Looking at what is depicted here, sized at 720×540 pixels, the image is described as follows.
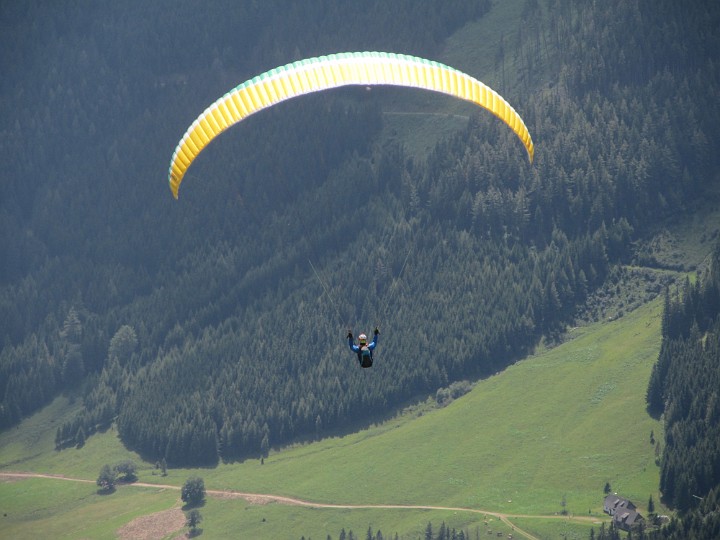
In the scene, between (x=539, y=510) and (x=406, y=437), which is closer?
(x=539, y=510)

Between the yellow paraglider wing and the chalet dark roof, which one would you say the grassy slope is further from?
the yellow paraglider wing

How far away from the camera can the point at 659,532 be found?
151m

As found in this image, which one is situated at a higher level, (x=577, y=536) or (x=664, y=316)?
(x=664, y=316)

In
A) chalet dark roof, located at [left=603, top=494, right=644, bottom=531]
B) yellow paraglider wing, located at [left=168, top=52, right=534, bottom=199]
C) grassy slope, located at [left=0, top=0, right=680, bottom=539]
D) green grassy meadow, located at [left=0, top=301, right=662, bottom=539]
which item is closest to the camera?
yellow paraglider wing, located at [left=168, top=52, right=534, bottom=199]

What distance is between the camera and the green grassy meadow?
171 m

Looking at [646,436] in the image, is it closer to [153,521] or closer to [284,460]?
[284,460]

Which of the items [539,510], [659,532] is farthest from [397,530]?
[659,532]

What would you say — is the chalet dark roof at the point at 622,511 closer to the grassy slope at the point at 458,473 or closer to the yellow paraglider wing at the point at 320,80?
the grassy slope at the point at 458,473

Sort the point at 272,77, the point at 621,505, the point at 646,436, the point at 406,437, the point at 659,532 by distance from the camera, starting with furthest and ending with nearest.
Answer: the point at 406,437 < the point at 646,436 < the point at 621,505 < the point at 659,532 < the point at 272,77

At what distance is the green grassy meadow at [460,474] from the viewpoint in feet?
561

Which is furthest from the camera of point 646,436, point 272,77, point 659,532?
point 646,436

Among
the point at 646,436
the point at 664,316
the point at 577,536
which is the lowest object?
the point at 577,536

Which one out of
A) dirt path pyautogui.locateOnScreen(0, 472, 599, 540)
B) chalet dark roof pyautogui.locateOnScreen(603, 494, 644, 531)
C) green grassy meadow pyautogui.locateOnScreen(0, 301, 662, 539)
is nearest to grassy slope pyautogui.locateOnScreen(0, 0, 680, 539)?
green grassy meadow pyautogui.locateOnScreen(0, 301, 662, 539)

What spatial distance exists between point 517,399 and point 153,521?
5259cm
